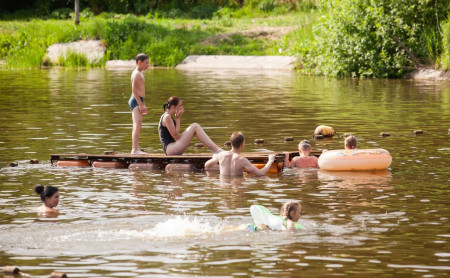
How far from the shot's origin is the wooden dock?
15.9 metres

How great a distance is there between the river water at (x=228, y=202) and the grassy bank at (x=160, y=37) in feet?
62.9

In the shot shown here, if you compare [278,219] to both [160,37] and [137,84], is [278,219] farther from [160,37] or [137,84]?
[160,37]

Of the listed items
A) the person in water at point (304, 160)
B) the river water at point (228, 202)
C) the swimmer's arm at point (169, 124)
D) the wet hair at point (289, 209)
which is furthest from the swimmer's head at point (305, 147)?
the wet hair at point (289, 209)

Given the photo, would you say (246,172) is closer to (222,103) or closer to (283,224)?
(283,224)

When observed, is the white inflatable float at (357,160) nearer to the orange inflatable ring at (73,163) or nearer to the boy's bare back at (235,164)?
the boy's bare back at (235,164)

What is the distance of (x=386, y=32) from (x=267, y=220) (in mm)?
24751

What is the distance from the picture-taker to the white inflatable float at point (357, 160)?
51.4ft

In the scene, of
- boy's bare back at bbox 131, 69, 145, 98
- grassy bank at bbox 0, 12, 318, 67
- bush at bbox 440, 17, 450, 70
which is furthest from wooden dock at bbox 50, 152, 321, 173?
grassy bank at bbox 0, 12, 318, 67

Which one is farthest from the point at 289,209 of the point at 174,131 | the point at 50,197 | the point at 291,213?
the point at 174,131

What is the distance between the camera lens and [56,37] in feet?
158

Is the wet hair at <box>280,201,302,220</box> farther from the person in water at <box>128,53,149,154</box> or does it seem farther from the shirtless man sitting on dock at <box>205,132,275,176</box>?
the person in water at <box>128,53,149,154</box>

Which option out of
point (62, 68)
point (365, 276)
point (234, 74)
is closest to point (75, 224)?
point (365, 276)

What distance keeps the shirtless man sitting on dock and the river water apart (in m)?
0.21

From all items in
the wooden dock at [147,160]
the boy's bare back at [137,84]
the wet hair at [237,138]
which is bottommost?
the wooden dock at [147,160]
